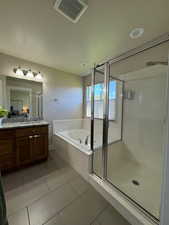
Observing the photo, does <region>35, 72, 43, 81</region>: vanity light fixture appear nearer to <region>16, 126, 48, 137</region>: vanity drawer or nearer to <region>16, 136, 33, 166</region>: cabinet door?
<region>16, 126, 48, 137</region>: vanity drawer

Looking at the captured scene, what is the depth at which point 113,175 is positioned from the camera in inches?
69.9

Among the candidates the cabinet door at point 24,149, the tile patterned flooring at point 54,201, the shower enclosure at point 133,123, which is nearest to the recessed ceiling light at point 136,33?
the shower enclosure at point 133,123

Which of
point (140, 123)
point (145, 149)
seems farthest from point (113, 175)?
point (140, 123)

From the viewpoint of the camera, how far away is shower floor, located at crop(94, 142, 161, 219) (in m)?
1.35

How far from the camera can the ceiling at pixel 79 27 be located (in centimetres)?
113

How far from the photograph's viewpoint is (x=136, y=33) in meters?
1.51

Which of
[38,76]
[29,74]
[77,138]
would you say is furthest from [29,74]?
[77,138]

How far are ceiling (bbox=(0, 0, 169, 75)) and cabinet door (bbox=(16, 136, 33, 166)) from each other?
1739mm

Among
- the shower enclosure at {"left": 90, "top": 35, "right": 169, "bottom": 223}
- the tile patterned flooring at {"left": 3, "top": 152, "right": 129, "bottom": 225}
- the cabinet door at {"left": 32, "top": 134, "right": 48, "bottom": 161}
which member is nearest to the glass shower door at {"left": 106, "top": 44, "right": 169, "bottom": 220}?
the shower enclosure at {"left": 90, "top": 35, "right": 169, "bottom": 223}

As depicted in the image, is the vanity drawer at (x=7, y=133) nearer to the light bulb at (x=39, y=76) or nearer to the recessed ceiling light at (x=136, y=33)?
the light bulb at (x=39, y=76)

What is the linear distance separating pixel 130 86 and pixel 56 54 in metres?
1.70

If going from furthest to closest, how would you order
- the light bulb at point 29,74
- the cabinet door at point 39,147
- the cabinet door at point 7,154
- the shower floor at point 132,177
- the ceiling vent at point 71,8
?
the light bulb at point 29,74
the cabinet door at point 39,147
the cabinet door at point 7,154
the shower floor at point 132,177
the ceiling vent at point 71,8

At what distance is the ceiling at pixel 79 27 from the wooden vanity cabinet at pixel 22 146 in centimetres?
155

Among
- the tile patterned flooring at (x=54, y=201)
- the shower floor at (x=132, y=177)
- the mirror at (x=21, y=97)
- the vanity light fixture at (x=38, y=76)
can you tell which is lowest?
the tile patterned flooring at (x=54, y=201)
